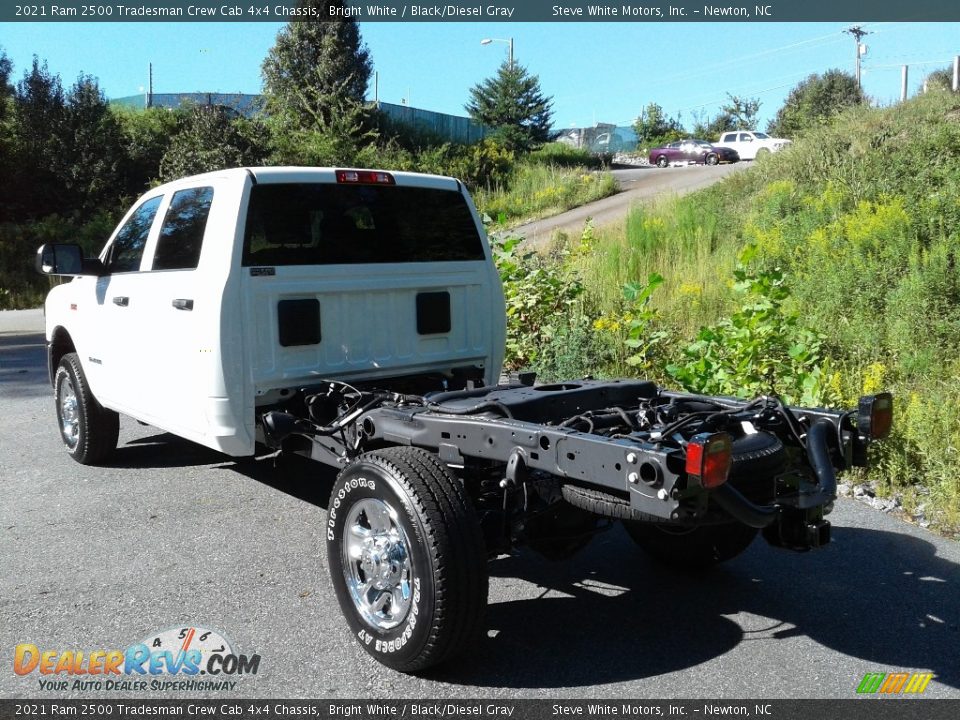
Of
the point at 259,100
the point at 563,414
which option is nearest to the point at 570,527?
the point at 563,414

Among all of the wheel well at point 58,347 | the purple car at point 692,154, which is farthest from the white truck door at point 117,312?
the purple car at point 692,154

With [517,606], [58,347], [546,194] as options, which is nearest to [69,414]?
[58,347]

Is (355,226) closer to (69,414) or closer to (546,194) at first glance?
(69,414)

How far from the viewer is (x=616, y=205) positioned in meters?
21.8

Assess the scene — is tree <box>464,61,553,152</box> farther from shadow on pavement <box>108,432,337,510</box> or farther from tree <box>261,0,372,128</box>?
shadow on pavement <box>108,432,337,510</box>

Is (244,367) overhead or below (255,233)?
below

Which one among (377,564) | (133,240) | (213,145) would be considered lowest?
(377,564)

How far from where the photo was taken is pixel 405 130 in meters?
36.0

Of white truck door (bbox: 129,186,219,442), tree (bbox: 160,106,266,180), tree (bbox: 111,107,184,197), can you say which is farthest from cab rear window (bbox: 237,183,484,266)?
tree (bbox: 111,107,184,197)

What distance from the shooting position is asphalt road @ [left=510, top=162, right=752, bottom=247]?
17.0 metres

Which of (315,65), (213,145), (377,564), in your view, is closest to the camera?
(377,564)

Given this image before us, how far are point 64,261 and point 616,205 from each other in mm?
17111

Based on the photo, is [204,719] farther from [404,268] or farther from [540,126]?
[540,126]

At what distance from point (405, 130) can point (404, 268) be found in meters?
31.8
